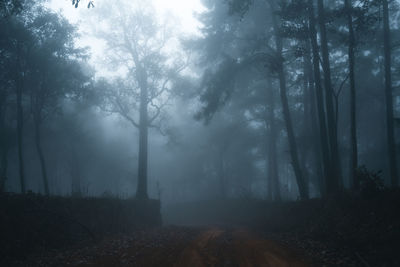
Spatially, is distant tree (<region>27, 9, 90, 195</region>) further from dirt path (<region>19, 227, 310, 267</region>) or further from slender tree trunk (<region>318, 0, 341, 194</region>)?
slender tree trunk (<region>318, 0, 341, 194</region>)

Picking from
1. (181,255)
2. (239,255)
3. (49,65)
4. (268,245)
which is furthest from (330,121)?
(49,65)

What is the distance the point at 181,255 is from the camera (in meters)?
8.62

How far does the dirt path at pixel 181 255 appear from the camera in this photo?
25.8 feet

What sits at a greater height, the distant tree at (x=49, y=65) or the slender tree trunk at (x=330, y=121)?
the distant tree at (x=49, y=65)

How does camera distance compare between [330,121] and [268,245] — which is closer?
[268,245]

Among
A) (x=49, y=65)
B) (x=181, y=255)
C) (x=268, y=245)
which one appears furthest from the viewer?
(x=49, y=65)

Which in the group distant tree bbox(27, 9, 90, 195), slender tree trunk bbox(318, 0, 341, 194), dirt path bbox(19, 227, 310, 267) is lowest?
dirt path bbox(19, 227, 310, 267)

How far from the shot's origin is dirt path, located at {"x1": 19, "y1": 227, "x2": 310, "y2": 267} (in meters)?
7.86

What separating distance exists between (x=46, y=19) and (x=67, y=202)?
49.6 feet

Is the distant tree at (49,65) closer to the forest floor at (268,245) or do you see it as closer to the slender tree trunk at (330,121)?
the forest floor at (268,245)

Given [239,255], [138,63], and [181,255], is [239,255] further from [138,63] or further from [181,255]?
[138,63]

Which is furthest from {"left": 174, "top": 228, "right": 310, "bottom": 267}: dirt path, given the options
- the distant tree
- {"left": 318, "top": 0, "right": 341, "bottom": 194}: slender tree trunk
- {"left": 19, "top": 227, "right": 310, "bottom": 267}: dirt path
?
the distant tree

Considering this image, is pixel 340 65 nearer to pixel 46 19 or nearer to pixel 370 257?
pixel 370 257

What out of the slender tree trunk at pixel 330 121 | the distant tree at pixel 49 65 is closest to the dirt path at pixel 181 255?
the slender tree trunk at pixel 330 121
